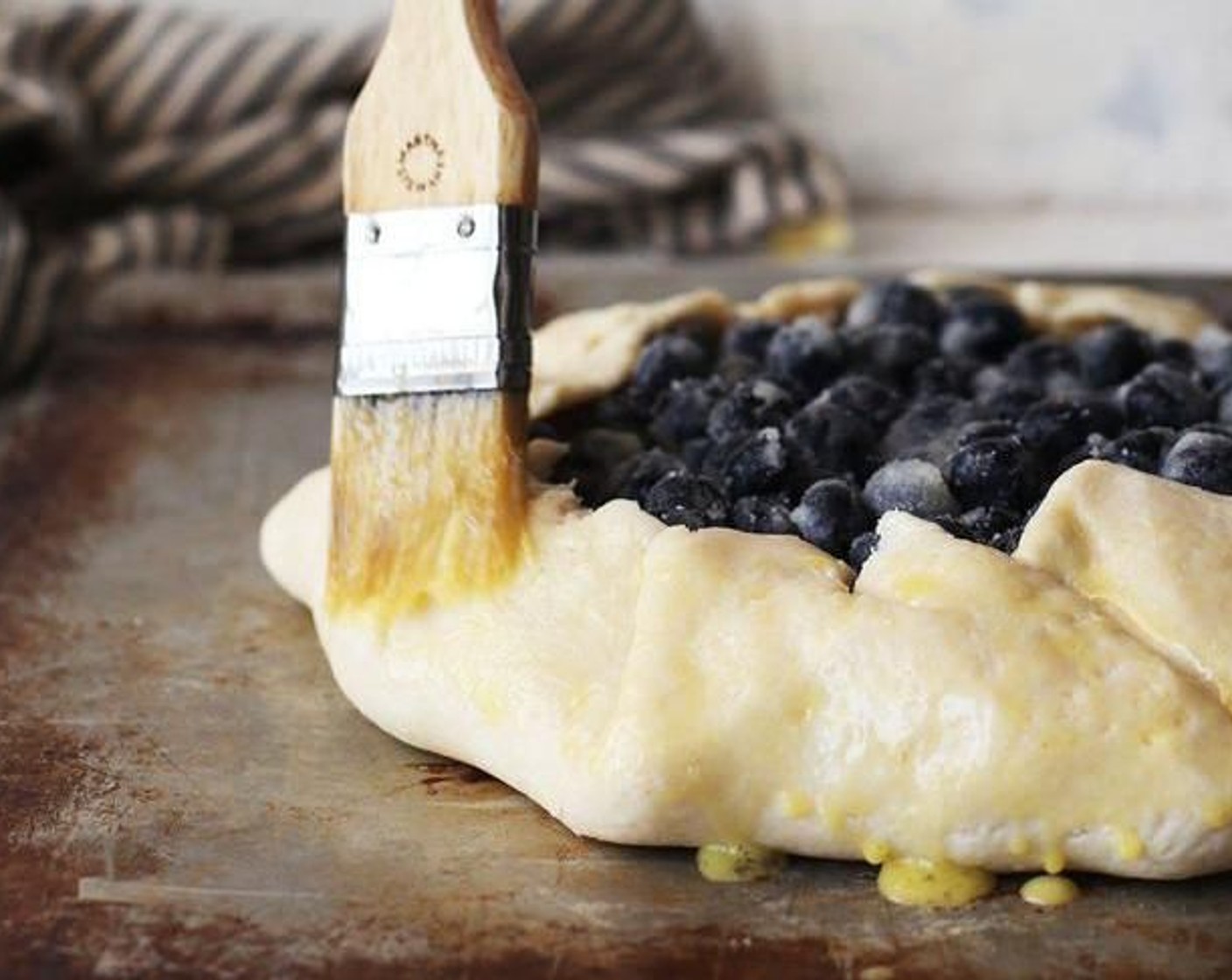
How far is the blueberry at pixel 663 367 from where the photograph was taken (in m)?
1.84

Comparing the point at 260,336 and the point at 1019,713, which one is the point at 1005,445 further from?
the point at 260,336

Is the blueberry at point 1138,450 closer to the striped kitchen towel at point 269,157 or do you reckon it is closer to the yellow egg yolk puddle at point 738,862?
the yellow egg yolk puddle at point 738,862

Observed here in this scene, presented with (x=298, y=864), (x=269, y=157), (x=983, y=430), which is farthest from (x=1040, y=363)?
(x=269, y=157)

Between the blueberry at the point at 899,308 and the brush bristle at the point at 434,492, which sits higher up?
the blueberry at the point at 899,308

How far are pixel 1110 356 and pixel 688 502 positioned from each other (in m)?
0.47

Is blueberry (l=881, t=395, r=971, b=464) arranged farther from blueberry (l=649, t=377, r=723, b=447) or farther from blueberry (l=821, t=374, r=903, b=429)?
blueberry (l=649, t=377, r=723, b=447)

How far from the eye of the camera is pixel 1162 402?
171 cm

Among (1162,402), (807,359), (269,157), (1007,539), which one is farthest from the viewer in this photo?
(269,157)

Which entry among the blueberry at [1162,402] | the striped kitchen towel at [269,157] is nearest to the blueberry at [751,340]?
the blueberry at [1162,402]

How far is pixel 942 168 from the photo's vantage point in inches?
146

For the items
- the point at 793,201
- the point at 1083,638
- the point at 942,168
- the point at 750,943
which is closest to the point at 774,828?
the point at 750,943

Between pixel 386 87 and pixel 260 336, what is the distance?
1.16 m

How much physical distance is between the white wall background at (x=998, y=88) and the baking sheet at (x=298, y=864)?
196 cm

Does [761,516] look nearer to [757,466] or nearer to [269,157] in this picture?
[757,466]
